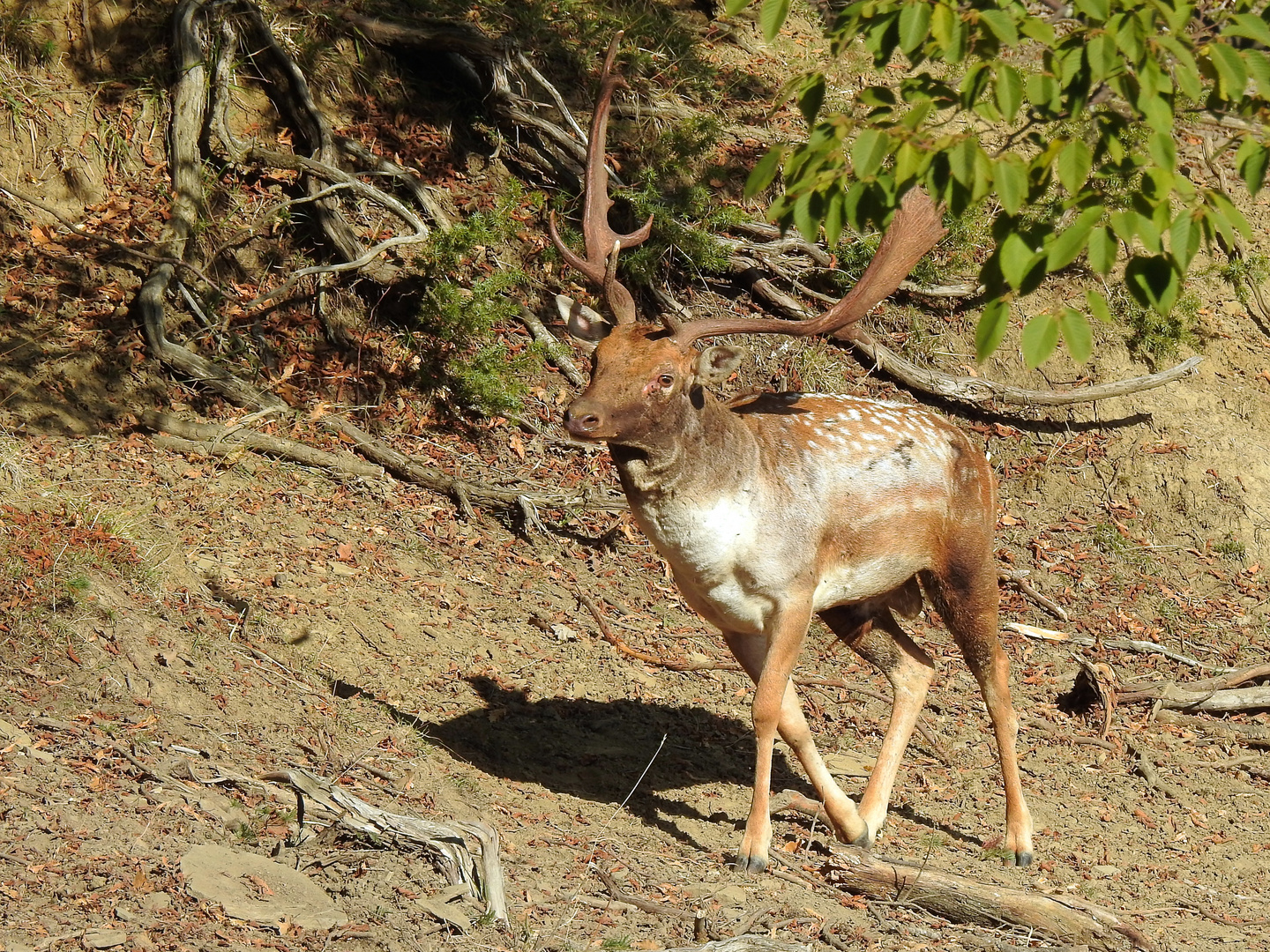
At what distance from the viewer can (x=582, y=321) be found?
275 inches

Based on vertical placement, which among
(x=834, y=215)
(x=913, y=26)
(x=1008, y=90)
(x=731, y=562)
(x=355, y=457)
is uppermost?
(x=913, y=26)

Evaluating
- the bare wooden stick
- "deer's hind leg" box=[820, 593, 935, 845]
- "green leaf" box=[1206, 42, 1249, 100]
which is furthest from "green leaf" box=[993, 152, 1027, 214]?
the bare wooden stick

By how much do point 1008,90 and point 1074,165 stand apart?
0.86 feet

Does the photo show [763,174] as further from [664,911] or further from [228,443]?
[228,443]

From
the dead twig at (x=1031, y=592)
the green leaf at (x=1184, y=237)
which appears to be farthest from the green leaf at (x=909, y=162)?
the dead twig at (x=1031, y=592)

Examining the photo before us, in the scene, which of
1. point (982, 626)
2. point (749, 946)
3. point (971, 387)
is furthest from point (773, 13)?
point (971, 387)

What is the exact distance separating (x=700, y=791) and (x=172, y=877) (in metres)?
3.53

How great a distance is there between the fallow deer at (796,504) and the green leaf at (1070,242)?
9.76 feet

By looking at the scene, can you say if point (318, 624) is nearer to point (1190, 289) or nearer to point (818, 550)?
point (818, 550)

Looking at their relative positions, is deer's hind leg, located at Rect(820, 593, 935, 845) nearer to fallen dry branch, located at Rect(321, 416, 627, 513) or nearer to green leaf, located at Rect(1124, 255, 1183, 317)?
fallen dry branch, located at Rect(321, 416, 627, 513)

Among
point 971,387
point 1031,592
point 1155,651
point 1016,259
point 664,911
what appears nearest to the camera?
point 1016,259

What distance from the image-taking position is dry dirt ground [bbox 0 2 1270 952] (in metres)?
5.22

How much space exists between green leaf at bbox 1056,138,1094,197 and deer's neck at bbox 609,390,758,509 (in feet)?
10.0

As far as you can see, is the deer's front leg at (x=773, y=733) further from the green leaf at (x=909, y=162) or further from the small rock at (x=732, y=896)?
the green leaf at (x=909, y=162)
